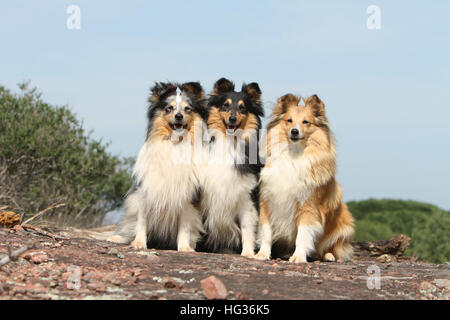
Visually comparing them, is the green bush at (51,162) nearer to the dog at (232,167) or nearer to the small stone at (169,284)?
the dog at (232,167)

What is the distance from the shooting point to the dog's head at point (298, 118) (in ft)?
23.5

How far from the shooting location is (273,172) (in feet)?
23.7

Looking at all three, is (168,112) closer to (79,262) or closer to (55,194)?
(79,262)

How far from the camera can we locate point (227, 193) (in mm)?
7141

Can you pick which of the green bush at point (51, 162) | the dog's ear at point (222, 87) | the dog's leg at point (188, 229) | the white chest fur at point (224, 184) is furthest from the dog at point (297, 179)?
the green bush at point (51, 162)

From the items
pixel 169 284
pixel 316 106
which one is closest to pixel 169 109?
pixel 316 106

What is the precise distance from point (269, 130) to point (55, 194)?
7.83m

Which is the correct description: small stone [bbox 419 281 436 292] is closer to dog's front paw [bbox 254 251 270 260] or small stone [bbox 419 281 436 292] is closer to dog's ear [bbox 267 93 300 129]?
dog's front paw [bbox 254 251 270 260]

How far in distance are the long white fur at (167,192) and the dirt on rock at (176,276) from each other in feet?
2.00

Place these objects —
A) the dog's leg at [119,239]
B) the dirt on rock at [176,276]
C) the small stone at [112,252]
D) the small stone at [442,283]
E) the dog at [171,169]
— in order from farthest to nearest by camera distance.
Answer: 1. the dog's leg at [119,239]
2. the dog at [171,169]
3. the small stone at [112,252]
4. the small stone at [442,283]
5. the dirt on rock at [176,276]

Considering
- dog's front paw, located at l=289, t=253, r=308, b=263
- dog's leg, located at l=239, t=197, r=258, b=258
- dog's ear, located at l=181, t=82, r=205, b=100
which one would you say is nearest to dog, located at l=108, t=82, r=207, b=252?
dog's ear, located at l=181, t=82, r=205, b=100
